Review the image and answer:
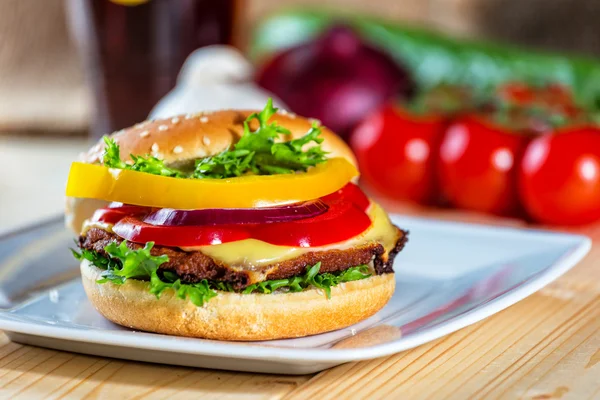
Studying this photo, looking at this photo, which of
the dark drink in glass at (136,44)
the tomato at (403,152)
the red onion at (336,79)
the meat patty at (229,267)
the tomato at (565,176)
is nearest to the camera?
the meat patty at (229,267)

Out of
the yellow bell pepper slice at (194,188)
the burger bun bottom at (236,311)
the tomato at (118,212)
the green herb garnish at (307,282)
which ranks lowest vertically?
the burger bun bottom at (236,311)

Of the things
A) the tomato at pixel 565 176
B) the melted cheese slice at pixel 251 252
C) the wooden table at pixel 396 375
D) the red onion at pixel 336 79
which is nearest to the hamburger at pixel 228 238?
the melted cheese slice at pixel 251 252

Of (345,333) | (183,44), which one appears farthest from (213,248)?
(183,44)

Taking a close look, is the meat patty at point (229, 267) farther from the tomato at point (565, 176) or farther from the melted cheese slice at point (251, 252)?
the tomato at point (565, 176)

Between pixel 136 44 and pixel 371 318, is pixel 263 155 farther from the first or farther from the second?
pixel 136 44

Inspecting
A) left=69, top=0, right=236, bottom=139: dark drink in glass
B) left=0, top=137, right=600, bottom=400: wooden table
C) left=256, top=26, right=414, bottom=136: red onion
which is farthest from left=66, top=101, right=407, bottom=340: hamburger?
left=256, top=26, right=414, bottom=136: red onion

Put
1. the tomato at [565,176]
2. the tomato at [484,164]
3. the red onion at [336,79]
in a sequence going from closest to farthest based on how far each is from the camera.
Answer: the tomato at [565,176] < the tomato at [484,164] < the red onion at [336,79]

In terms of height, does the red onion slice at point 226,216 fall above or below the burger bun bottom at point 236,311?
above
